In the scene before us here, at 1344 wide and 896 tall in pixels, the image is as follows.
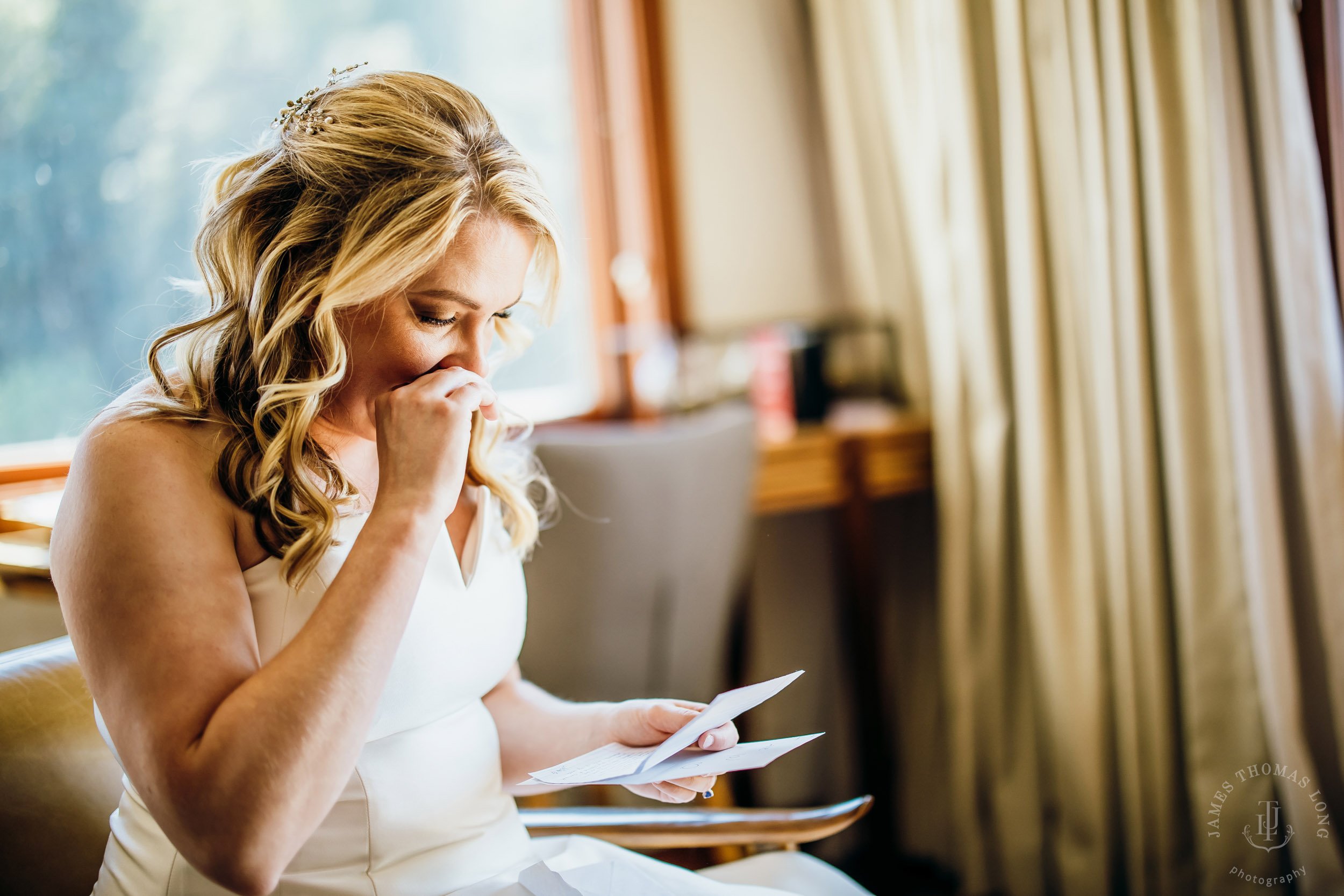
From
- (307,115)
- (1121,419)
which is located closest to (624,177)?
(1121,419)

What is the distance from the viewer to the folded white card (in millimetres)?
651

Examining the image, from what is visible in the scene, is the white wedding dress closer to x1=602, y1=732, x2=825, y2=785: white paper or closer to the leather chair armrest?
the leather chair armrest

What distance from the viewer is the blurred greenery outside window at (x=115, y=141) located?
1.38m

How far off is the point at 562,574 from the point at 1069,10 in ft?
3.73

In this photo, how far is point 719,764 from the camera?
2.17 feet

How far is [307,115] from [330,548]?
342 millimetres

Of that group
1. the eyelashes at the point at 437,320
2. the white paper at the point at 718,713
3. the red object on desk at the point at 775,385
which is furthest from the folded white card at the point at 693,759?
the red object on desk at the point at 775,385

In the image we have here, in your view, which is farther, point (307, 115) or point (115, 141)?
point (115, 141)

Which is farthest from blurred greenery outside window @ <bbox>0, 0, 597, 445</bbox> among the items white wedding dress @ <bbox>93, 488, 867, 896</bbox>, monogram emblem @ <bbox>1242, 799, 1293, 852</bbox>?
monogram emblem @ <bbox>1242, 799, 1293, 852</bbox>

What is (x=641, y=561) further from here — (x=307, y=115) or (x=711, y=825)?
(x=307, y=115)

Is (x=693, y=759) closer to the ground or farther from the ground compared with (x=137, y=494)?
closer to the ground

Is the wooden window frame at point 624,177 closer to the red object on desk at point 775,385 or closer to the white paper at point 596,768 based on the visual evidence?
the red object on desk at point 775,385

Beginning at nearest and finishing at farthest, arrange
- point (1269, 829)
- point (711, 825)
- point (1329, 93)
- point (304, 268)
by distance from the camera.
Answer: point (304, 268)
point (711, 825)
point (1329, 93)
point (1269, 829)

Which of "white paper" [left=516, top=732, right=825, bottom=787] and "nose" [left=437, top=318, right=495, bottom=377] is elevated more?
"nose" [left=437, top=318, right=495, bottom=377]
